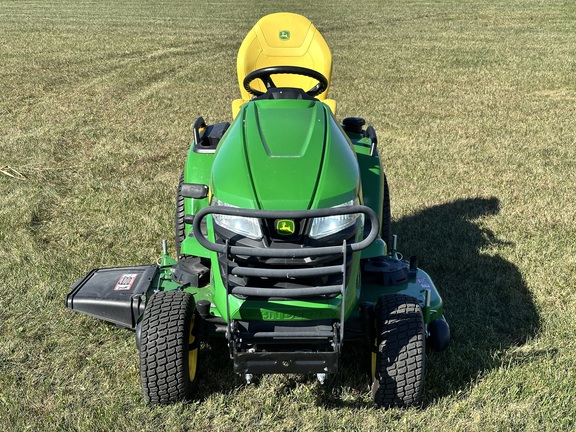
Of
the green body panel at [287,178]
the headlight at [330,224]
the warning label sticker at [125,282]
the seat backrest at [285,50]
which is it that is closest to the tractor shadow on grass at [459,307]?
the green body panel at [287,178]

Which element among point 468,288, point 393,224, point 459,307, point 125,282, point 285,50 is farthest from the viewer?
point 393,224

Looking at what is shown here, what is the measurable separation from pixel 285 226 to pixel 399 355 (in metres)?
0.79

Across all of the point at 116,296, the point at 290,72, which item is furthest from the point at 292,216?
the point at 290,72

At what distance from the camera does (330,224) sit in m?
2.73

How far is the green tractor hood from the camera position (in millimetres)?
2701

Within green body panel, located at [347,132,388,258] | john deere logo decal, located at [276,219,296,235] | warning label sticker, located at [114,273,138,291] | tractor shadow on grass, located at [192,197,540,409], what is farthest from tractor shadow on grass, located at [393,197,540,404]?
warning label sticker, located at [114,273,138,291]

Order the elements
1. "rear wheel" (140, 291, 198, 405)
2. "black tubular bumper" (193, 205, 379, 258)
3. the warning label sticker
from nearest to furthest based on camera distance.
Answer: "black tubular bumper" (193, 205, 379, 258) → "rear wheel" (140, 291, 198, 405) → the warning label sticker

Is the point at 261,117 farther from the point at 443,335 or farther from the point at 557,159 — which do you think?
the point at 557,159

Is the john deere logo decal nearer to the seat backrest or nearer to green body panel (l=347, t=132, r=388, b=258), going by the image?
green body panel (l=347, t=132, r=388, b=258)

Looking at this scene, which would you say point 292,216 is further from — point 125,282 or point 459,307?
point 459,307

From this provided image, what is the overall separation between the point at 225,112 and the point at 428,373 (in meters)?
6.54

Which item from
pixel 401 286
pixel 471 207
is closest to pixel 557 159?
pixel 471 207

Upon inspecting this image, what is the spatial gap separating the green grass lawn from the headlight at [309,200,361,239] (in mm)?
890

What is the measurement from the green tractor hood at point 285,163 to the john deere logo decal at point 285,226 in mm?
58
